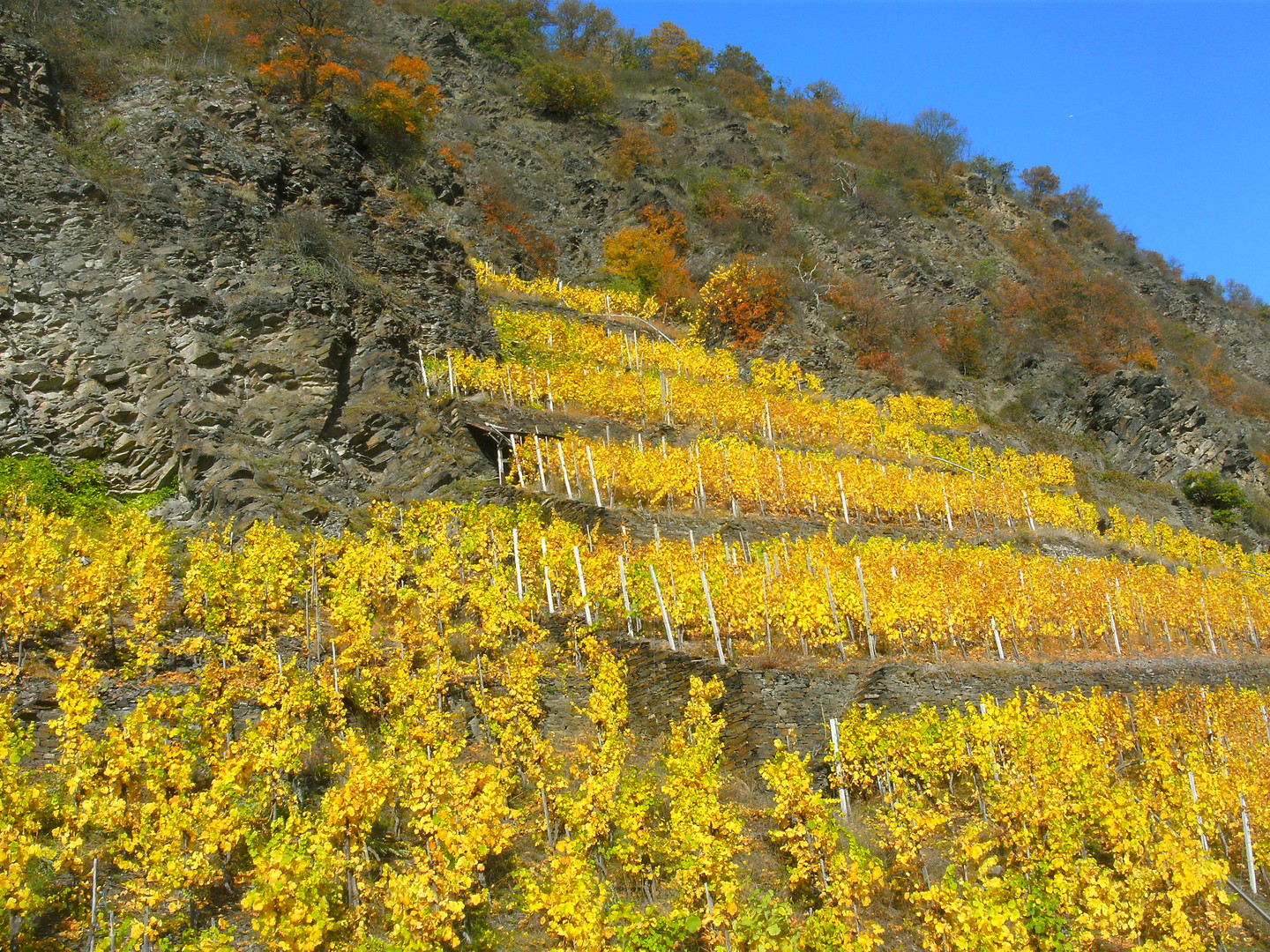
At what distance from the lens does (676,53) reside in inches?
2773

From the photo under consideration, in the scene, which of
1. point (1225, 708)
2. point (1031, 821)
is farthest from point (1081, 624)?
point (1031, 821)

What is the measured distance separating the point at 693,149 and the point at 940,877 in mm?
56868

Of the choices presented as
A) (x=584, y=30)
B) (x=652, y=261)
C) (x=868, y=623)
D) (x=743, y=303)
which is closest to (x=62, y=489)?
(x=868, y=623)

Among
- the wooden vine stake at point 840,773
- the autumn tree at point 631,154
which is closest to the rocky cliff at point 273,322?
the autumn tree at point 631,154

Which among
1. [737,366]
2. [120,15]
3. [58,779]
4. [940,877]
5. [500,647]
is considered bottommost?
[940,877]

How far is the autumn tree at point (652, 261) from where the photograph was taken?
41688mm

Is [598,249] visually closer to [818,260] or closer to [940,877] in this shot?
[818,260]

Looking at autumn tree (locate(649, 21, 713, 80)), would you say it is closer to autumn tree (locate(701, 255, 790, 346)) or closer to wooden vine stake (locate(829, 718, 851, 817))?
autumn tree (locate(701, 255, 790, 346))

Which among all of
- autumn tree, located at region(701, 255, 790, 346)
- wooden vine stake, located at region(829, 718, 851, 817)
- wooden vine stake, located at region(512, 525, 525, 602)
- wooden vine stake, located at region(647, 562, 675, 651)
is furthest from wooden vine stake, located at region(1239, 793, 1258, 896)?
autumn tree, located at region(701, 255, 790, 346)

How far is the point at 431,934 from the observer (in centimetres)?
752

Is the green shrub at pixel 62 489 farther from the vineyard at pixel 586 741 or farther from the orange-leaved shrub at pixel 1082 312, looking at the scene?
the orange-leaved shrub at pixel 1082 312

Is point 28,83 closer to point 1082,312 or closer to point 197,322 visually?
point 197,322

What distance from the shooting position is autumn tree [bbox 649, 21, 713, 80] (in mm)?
69125

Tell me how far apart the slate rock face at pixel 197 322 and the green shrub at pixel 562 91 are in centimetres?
3147
